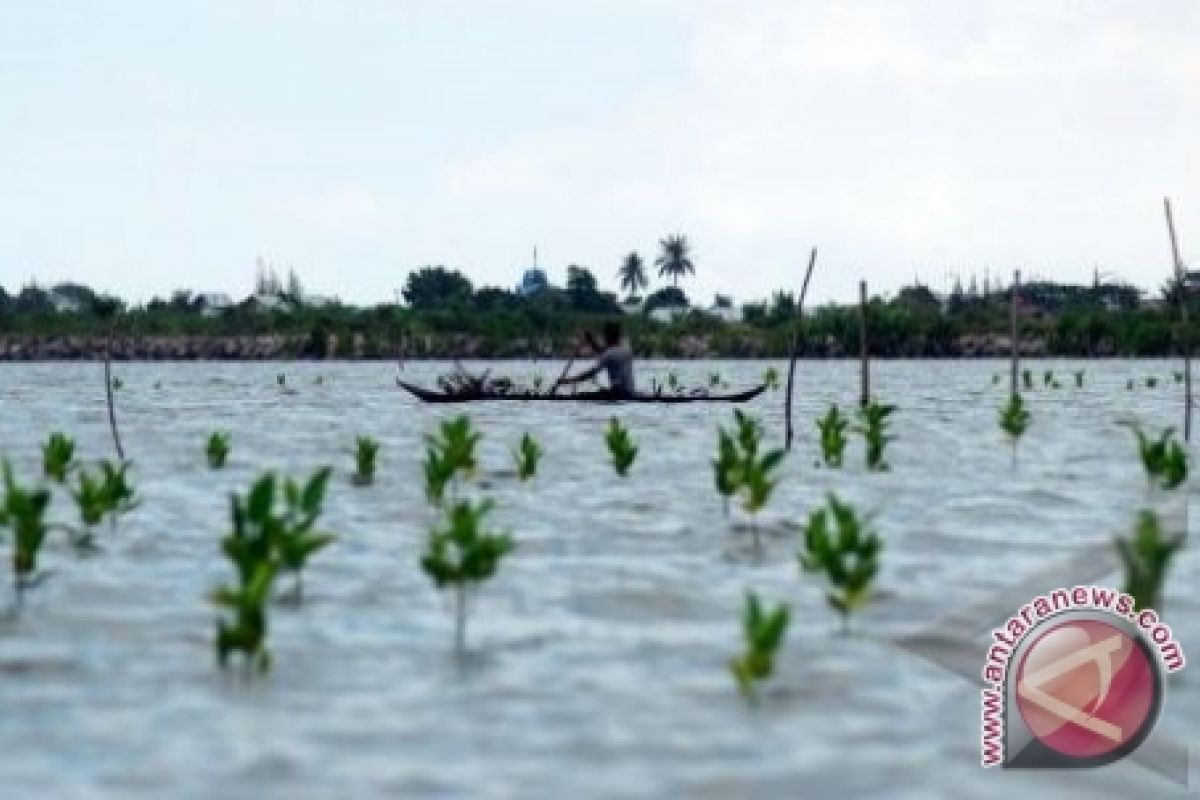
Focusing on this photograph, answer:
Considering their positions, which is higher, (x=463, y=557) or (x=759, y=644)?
(x=463, y=557)

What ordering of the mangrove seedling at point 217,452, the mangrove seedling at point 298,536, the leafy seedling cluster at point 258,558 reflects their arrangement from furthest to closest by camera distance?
the mangrove seedling at point 217,452 → the mangrove seedling at point 298,536 → the leafy seedling cluster at point 258,558

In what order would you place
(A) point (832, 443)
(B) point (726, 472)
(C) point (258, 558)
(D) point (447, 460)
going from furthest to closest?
(A) point (832, 443) < (D) point (447, 460) < (B) point (726, 472) < (C) point (258, 558)

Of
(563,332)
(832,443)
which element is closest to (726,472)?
(832,443)

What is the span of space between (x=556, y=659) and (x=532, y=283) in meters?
122

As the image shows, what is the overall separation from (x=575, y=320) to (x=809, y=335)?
13.5 metres

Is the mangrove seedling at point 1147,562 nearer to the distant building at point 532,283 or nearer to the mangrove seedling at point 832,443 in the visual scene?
the mangrove seedling at point 832,443

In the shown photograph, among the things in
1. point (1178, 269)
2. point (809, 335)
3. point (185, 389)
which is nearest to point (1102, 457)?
point (1178, 269)

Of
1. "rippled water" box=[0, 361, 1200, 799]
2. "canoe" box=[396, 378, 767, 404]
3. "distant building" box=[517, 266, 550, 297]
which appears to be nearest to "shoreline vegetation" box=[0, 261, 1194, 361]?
"distant building" box=[517, 266, 550, 297]

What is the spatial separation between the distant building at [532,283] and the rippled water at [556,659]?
325 feet

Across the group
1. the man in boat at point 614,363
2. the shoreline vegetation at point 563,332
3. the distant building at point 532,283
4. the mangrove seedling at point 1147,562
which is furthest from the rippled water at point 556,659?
the distant building at point 532,283

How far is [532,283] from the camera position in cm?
13050

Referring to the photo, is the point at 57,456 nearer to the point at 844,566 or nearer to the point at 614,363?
the point at 844,566

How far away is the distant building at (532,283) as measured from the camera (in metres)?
120

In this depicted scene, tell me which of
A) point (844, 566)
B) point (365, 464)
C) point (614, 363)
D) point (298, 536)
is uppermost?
point (614, 363)
